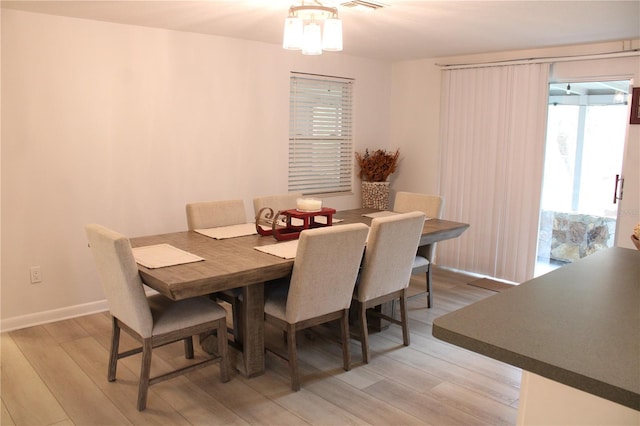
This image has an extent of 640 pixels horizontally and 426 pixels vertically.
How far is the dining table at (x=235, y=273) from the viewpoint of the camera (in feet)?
8.23

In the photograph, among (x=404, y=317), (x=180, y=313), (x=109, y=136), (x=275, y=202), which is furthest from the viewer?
(x=275, y=202)

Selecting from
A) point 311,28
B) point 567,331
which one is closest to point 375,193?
point 311,28

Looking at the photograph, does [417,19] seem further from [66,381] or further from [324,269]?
[66,381]

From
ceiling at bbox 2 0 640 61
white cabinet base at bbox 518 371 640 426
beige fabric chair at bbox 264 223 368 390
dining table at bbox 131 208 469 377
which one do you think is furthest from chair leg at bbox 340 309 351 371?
ceiling at bbox 2 0 640 61

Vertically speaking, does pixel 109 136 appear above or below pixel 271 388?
above

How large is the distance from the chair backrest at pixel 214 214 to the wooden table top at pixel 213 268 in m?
0.14

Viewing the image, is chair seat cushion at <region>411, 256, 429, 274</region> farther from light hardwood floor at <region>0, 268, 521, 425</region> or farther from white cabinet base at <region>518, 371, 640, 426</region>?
white cabinet base at <region>518, 371, 640, 426</region>

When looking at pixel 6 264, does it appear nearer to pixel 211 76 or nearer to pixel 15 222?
pixel 15 222

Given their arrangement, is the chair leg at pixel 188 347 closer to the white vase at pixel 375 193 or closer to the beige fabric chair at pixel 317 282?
the beige fabric chair at pixel 317 282

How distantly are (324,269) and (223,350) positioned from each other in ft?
2.47

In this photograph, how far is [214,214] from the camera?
3793mm

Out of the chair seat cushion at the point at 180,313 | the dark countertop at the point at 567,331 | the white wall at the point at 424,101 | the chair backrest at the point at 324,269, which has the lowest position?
the chair seat cushion at the point at 180,313

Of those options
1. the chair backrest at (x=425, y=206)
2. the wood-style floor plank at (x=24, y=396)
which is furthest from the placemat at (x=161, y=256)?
the chair backrest at (x=425, y=206)

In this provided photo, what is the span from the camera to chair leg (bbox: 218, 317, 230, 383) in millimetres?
2920
